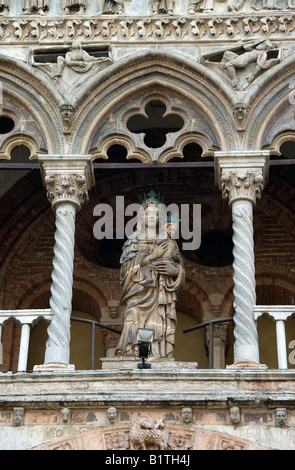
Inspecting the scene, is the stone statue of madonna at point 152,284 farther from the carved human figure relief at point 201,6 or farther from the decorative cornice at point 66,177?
the carved human figure relief at point 201,6

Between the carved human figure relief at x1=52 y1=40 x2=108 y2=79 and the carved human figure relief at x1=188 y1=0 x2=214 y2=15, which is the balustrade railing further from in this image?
the carved human figure relief at x1=188 y1=0 x2=214 y2=15

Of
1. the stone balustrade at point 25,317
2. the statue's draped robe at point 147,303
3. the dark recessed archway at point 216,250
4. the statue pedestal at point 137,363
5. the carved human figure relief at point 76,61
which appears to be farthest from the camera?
the dark recessed archway at point 216,250

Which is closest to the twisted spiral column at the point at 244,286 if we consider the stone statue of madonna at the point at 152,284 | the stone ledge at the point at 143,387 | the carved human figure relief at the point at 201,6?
the stone ledge at the point at 143,387

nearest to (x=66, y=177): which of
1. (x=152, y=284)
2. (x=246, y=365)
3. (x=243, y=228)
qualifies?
(x=152, y=284)

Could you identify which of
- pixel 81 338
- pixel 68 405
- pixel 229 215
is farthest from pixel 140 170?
pixel 68 405

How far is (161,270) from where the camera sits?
14.9 m

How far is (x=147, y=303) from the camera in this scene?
14.7m

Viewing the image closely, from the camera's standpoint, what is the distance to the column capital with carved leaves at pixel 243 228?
550 inches

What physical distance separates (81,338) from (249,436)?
540 centimetres

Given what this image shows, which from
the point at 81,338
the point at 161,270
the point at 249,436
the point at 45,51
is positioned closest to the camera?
the point at 249,436

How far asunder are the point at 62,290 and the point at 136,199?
4.33 meters

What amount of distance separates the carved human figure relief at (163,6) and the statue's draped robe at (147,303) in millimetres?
3462

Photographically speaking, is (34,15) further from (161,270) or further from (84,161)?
(161,270)

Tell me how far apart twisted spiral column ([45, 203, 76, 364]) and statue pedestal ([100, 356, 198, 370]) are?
0.52 meters
